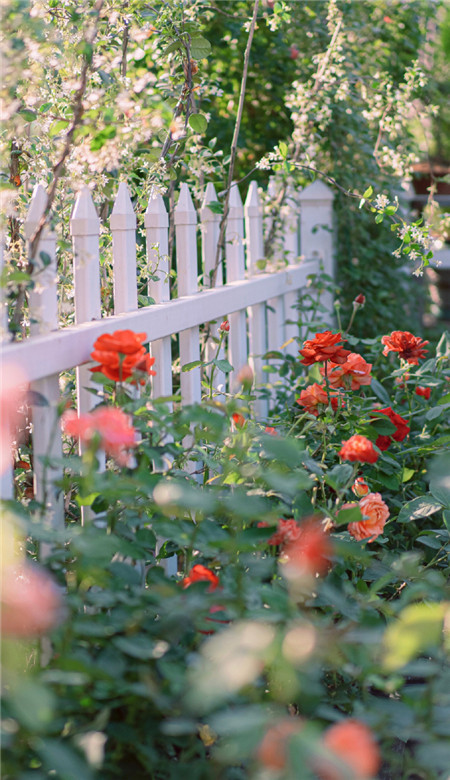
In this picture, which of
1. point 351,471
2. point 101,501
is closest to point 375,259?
point 351,471

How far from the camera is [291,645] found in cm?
90

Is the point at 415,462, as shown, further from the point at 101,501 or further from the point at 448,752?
the point at 448,752

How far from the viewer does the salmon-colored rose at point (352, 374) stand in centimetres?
191

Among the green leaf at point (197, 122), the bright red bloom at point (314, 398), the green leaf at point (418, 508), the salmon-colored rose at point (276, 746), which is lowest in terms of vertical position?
the green leaf at point (418, 508)

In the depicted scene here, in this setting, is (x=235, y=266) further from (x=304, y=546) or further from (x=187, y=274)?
(x=304, y=546)

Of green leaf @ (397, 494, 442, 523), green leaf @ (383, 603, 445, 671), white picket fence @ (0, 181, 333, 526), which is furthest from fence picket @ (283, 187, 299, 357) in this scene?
green leaf @ (383, 603, 445, 671)

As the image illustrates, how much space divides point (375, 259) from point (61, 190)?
87.3 inches

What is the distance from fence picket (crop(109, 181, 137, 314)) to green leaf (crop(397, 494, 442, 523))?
800 mm

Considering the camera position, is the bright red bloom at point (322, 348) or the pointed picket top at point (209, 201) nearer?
the bright red bloom at point (322, 348)

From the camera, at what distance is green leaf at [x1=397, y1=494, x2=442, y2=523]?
1834 mm

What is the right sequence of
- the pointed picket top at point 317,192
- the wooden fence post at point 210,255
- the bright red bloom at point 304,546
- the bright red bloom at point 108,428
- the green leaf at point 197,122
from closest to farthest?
the bright red bloom at point 108,428, the bright red bloom at point 304,546, the green leaf at point 197,122, the wooden fence post at point 210,255, the pointed picket top at point 317,192

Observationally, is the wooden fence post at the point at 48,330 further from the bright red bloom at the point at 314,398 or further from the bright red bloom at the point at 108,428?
the bright red bloom at the point at 314,398

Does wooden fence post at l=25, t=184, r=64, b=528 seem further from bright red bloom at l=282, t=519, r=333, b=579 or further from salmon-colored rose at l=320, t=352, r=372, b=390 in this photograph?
salmon-colored rose at l=320, t=352, r=372, b=390

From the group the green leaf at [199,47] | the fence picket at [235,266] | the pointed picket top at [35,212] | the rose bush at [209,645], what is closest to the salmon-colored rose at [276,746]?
the rose bush at [209,645]
